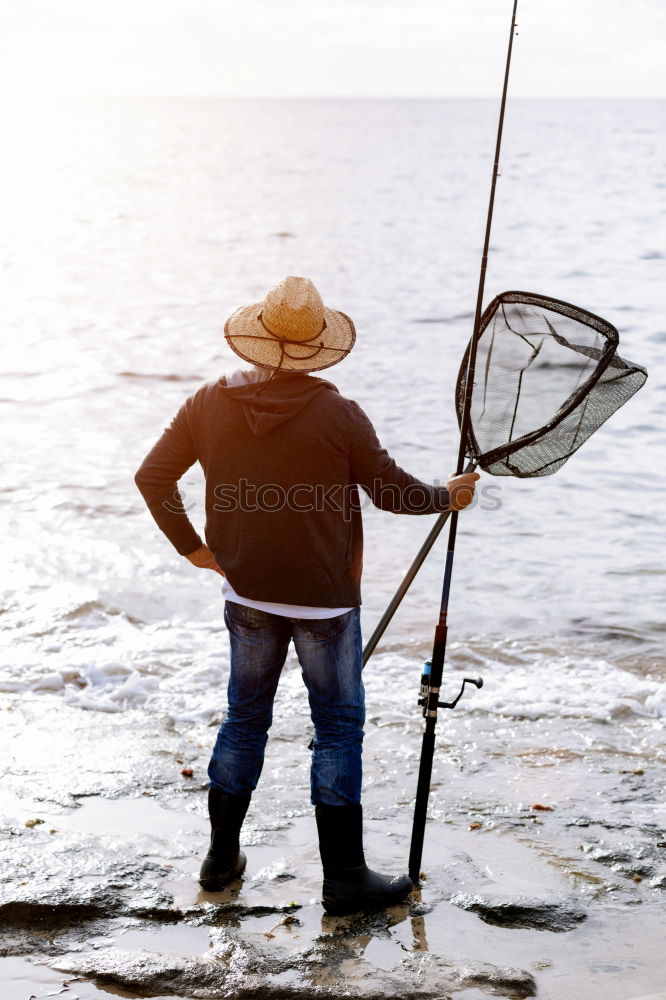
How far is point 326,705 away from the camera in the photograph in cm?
343

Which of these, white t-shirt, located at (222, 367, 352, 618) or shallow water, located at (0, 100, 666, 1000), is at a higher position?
white t-shirt, located at (222, 367, 352, 618)

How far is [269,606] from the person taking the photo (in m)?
3.38

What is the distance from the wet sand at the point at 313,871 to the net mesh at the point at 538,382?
139 centimetres

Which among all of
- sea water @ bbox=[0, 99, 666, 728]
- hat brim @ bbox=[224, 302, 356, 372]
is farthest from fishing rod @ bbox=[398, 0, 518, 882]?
sea water @ bbox=[0, 99, 666, 728]

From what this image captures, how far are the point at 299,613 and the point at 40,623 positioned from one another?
11.0 ft

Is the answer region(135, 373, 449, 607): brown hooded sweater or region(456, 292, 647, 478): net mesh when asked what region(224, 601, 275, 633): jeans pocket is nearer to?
region(135, 373, 449, 607): brown hooded sweater

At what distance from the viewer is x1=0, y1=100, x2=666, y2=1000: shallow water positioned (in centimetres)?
488

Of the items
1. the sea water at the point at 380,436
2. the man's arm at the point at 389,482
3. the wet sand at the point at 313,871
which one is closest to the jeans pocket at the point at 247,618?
the man's arm at the point at 389,482

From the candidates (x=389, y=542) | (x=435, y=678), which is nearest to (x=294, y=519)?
(x=435, y=678)

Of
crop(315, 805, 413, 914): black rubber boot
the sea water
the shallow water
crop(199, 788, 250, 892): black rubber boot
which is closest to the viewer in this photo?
crop(315, 805, 413, 914): black rubber boot

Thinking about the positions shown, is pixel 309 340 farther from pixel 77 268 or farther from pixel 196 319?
pixel 77 268

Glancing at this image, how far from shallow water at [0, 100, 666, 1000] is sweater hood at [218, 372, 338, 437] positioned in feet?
5.19

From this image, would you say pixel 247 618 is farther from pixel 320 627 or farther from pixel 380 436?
pixel 380 436

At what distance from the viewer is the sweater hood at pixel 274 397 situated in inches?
126
